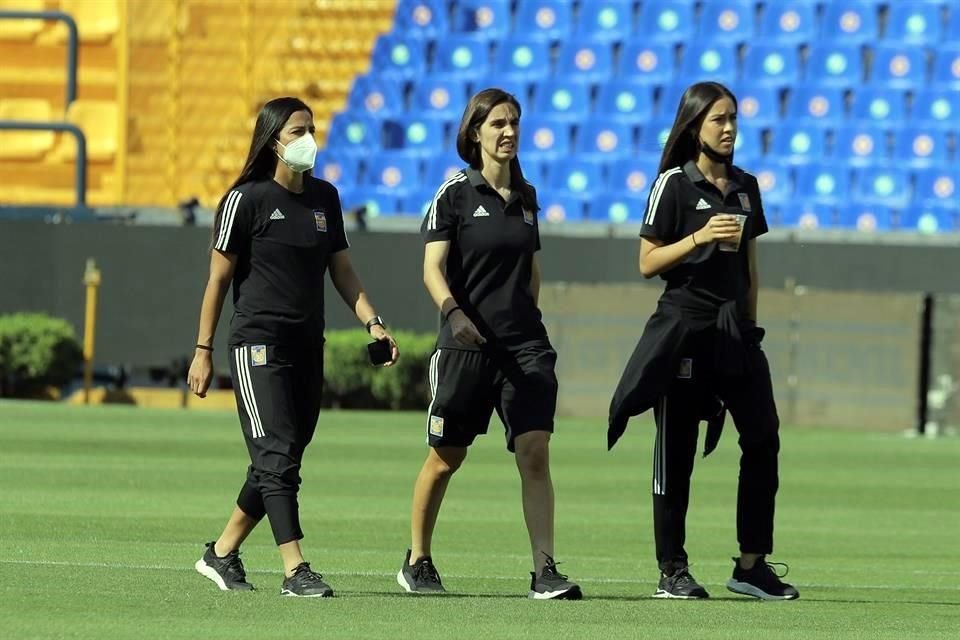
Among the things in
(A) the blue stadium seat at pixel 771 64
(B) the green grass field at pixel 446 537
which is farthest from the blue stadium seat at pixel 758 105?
(B) the green grass field at pixel 446 537

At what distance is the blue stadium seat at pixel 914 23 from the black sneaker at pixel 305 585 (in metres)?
21.9

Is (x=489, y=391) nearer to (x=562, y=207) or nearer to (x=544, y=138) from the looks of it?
(x=562, y=207)

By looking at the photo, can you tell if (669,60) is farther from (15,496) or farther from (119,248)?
(15,496)

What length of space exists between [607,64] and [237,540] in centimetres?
2155

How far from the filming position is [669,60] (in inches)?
1136

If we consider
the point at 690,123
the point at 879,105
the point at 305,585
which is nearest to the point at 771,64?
the point at 879,105

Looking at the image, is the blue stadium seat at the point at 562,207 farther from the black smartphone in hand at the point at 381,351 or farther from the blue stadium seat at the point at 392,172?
the black smartphone in hand at the point at 381,351

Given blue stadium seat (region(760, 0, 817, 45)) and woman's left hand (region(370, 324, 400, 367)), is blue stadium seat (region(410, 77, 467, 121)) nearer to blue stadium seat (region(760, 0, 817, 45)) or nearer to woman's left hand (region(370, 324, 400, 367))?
blue stadium seat (region(760, 0, 817, 45))

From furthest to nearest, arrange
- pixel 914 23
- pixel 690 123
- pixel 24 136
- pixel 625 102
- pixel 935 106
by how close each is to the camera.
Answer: pixel 24 136 < pixel 625 102 < pixel 914 23 < pixel 935 106 < pixel 690 123

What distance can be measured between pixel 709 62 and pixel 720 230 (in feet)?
68.7

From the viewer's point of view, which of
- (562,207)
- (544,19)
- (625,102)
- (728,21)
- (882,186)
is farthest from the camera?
(544,19)

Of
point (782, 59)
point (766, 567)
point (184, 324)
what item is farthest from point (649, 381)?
point (782, 59)

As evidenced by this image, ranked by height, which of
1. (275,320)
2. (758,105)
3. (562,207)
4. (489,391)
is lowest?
(489,391)

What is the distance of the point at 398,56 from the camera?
98.3ft
